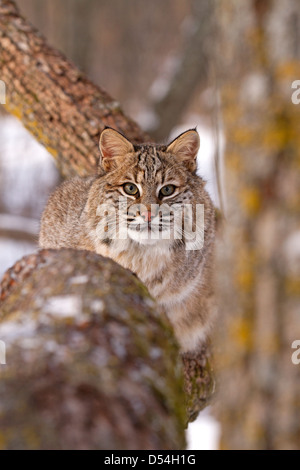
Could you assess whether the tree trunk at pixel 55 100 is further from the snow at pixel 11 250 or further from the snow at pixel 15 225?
the snow at pixel 11 250

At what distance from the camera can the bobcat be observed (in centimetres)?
372

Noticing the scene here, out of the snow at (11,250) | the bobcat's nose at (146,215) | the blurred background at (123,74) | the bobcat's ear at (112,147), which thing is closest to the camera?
the bobcat's nose at (146,215)

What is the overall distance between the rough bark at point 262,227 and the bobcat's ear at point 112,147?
2175mm

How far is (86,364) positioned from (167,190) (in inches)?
85.7

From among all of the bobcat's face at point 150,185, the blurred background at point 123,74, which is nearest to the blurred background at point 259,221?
the blurred background at point 123,74

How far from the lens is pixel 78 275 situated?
2250 millimetres

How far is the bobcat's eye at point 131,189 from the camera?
3771mm

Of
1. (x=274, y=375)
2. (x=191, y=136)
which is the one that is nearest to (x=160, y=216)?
(x=191, y=136)

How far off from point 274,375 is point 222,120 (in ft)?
2.66

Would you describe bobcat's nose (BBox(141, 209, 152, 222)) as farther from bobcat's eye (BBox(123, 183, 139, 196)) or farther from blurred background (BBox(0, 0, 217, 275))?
blurred background (BBox(0, 0, 217, 275))

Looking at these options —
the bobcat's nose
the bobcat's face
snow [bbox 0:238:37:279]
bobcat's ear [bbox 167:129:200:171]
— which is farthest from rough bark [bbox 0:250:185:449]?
snow [bbox 0:238:37:279]

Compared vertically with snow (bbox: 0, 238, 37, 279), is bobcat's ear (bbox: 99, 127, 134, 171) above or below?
below

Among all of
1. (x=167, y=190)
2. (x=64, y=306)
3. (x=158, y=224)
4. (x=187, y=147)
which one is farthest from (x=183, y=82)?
(x=64, y=306)

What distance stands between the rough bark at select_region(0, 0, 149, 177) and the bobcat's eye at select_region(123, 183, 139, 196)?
40.7 inches
